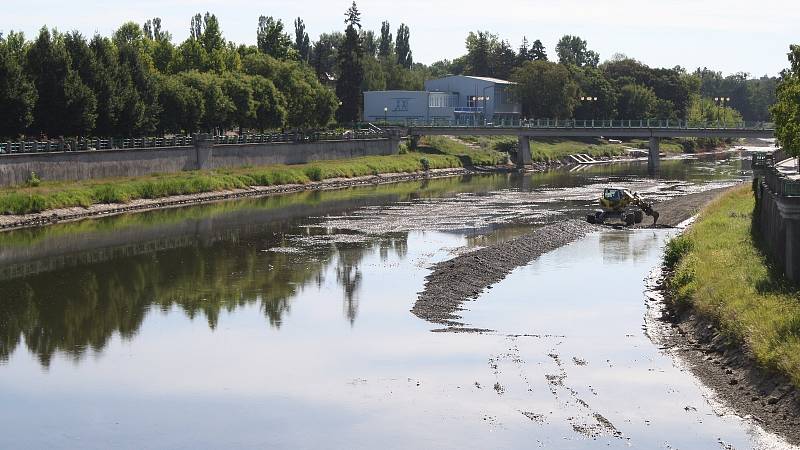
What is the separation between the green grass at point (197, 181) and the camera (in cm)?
7756

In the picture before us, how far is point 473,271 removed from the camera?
177 feet

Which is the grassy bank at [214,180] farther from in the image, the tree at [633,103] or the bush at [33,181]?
the tree at [633,103]

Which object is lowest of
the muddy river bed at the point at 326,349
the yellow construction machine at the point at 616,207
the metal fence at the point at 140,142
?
the muddy river bed at the point at 326,349

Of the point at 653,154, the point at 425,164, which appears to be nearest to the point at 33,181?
the point at 425,164

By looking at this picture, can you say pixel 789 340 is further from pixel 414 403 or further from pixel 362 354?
pixel 362 354

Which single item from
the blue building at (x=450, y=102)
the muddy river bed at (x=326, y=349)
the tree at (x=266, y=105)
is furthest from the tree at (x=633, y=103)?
the muddy river bed at (x=326, y=349)

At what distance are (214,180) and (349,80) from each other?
61609 millimetres

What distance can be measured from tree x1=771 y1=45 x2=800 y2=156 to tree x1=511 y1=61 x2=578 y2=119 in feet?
351

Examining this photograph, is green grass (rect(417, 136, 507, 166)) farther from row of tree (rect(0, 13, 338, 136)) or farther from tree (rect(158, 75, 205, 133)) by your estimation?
tree (rect(158, 75, 205, 133))

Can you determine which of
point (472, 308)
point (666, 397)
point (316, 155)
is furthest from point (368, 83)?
point (666, 397)

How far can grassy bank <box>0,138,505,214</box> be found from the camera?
7794cm

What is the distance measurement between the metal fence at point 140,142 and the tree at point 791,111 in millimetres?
47492

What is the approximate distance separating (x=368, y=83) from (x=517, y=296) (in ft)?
489

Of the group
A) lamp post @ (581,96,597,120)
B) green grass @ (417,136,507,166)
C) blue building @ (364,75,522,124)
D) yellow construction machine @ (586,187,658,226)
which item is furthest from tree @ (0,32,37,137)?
lamp post @ (581,96,597,120)
